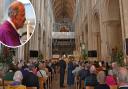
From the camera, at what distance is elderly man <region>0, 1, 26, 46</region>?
5.43 metres

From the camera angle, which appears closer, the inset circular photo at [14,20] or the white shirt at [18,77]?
the inset circular photo at [14,20]

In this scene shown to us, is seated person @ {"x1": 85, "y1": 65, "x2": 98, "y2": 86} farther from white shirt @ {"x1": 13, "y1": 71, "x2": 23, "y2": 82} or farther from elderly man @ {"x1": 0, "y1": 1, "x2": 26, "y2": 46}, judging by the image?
elderly man @ {"x1": 0, "y1": 1, "x2": 26, "y2": 46}

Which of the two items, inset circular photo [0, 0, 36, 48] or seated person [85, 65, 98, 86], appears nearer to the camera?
inset circular photo [0, 0, 36, 48]

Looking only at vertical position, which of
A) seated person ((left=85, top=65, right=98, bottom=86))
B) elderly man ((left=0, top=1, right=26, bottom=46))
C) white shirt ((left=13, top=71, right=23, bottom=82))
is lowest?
seated person ((left=85, top=65, right=98, bottom=86))

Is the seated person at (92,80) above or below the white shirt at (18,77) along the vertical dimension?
below

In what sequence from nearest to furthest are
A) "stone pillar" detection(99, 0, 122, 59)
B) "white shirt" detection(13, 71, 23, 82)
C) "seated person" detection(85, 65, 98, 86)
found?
1. "white shirt" detection(13, 71, 23, 82)
2. "seated person" detection(85, 65, 98, 86)
3. "stone pillar" detection(99, 0, 122, 59)

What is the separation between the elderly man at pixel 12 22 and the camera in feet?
17.8

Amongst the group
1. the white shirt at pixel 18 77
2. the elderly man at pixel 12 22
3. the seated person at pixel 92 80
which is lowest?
the seated person at pixel 92 80

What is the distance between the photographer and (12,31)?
18.8ft

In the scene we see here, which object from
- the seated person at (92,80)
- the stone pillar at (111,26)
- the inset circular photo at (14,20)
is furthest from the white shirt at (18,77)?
the stone pillar at (111,26)

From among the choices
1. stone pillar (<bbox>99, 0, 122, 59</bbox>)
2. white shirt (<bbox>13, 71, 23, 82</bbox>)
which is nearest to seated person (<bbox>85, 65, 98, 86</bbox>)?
white shirt (<bbox>13, 71, 23, 82</bbox>)

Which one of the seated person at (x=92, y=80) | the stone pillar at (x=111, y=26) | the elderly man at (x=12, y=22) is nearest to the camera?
the elderly man at (x=12, y=22)

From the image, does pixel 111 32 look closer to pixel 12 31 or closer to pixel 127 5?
pixel 127 5

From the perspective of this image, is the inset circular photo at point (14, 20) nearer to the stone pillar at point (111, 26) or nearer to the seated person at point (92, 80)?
the seated person at point (92, 80)
